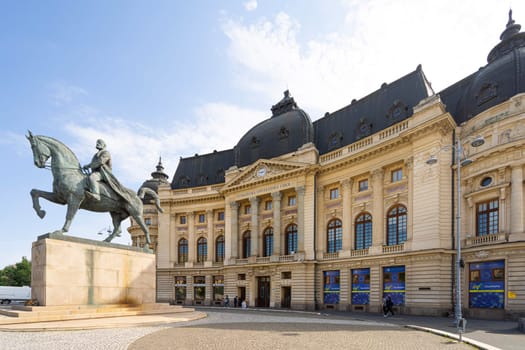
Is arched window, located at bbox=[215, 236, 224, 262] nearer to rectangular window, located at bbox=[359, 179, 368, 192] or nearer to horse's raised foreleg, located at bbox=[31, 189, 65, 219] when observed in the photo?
rectangular window, located at bbox=[359, 179, 368, 192]

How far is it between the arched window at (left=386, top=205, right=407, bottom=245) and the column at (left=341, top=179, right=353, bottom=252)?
454 cm

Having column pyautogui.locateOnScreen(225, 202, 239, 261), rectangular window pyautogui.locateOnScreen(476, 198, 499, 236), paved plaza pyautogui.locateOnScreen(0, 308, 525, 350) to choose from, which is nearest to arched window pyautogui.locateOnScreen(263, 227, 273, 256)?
column pyautogui.locateOnScreen(225, 202, 239, 261)

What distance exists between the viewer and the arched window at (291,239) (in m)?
46.9

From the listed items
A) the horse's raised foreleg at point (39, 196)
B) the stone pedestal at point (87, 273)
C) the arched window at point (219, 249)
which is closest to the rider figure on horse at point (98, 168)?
the horse's raised foreleg at point (39, 196)

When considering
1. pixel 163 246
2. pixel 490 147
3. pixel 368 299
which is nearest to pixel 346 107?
pixel 490 147

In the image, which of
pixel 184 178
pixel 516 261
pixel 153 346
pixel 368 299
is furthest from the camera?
pixel 184 178

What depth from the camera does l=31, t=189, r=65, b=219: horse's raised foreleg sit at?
62.3 ft

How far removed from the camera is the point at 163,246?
195 ft

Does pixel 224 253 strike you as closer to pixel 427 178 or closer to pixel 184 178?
pixel 184 178

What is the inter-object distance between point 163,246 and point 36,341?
48.0m

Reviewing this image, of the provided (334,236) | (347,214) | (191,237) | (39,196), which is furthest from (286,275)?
(39,196)

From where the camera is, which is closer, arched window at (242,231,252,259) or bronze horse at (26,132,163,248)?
bronze horse at (26,132,163,248)

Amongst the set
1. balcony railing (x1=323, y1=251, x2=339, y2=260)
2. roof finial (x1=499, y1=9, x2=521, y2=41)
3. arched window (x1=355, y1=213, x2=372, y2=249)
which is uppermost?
roof finial (x1=499, y1=9, x2=521, y2=41)

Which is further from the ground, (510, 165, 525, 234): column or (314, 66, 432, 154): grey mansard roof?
(314, 66, 432, 154): grey mansard roof
